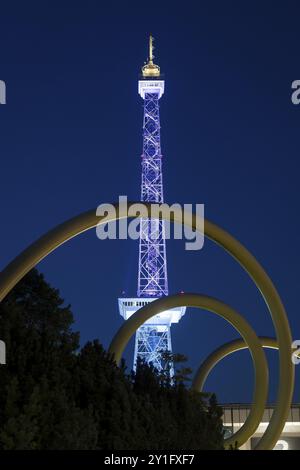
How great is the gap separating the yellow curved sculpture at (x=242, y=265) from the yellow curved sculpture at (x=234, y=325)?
1.10m

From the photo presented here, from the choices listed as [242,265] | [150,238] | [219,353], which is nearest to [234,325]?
[242,265]

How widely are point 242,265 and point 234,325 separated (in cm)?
385

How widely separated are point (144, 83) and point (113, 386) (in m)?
55.0

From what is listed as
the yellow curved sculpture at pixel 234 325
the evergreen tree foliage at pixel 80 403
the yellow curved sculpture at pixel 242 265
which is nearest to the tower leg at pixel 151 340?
the yellow curved sculpture at pixel 234 325

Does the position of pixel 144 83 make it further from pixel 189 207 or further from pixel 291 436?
pixel 189 207

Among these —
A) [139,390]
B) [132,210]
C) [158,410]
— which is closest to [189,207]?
[132,210]

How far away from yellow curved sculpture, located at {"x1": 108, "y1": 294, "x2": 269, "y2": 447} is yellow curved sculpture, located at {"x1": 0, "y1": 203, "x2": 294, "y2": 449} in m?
1.10

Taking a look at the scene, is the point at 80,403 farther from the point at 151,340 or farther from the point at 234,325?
the point at 151,340

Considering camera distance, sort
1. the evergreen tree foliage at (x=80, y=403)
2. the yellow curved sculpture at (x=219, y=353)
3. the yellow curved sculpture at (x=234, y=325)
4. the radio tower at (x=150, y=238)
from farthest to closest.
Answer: the radio tower at (x=150, y=238) < the yellow curved sculpture at (x=219, y=353) < the yellow curved sculpture at (x=234, y=325) < the evergreen tree foliage at (x=80, y=403)

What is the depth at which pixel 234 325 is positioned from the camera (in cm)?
2566

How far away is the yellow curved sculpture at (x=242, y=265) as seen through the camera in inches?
712

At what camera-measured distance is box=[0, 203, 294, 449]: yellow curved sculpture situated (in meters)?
18.1

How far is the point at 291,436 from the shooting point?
48.8 m

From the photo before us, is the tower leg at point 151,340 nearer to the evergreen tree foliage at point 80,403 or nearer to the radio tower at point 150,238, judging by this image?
the radio tower at point 150,238
